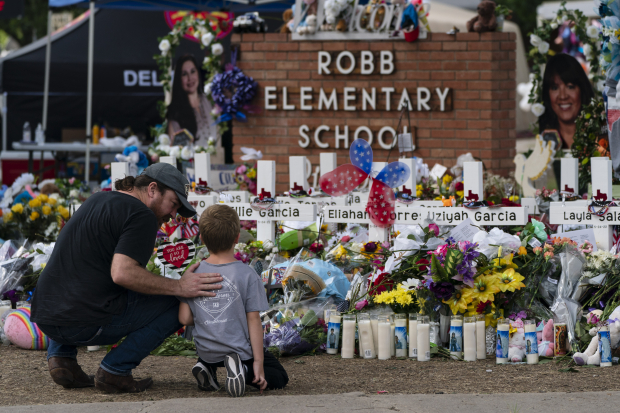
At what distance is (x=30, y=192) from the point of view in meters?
7.76

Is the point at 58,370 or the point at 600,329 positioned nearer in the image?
the point at 58,370

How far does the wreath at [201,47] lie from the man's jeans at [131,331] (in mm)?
5463

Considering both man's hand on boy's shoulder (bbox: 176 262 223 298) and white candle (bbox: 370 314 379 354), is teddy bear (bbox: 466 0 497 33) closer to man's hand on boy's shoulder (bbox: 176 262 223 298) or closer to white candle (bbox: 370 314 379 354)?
white candle (bbox: 370 314 379 354)

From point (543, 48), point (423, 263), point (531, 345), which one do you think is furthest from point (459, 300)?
point (543, 48)

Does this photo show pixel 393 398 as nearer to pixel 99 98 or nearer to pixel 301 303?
pixel 301 303

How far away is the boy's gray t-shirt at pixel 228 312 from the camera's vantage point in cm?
364

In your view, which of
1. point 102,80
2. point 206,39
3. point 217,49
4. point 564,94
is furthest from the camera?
point 102,80

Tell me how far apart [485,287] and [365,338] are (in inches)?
28.0

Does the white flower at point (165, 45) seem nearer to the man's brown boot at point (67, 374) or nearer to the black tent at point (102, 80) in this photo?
the black tent at point (102, 80)

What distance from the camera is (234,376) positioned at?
358 centimetres

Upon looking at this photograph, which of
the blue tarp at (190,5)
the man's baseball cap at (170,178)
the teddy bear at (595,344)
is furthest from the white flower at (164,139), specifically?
the teddy bear at (595,344)

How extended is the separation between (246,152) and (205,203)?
2006 mm

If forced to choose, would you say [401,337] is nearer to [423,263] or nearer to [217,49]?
[423,263]

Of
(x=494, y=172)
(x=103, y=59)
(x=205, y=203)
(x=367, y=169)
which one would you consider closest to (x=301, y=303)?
(x=367, y=169)
